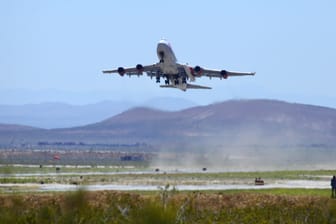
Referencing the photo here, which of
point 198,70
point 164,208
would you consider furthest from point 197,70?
point 164,208

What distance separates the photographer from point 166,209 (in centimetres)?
2675

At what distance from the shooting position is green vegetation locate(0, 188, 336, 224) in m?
28.2

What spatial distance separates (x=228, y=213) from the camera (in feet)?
149

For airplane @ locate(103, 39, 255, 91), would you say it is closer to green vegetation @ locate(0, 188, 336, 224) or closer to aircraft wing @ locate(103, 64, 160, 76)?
aircraft wing @ locate(103, 64, 160, 76)

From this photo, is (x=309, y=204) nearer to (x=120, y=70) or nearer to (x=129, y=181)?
(x=129, y=181)

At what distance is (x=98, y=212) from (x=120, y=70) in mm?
→ 52208

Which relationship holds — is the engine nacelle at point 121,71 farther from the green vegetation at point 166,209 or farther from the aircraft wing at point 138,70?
the green vegetation at point 166,209

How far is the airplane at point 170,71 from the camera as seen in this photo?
280 feet

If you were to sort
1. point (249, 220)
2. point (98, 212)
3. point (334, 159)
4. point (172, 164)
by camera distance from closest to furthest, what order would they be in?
point (98, 212), point (249, 220), point (172, 164), point (334, 159)

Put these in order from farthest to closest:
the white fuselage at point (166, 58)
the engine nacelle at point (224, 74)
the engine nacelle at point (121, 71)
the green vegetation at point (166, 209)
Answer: the engine nacelle at point (121, 71)
the engine nacelle at point (224, 74)
the white fuselage at point (166, 58)
the green vegetation at point (166, 209)

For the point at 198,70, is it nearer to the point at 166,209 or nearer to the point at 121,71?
the point at 121,71

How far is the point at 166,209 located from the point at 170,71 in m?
60.8

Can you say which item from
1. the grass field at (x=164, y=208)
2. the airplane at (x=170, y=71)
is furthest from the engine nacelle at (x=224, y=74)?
the grass field at (x=164, y=208)

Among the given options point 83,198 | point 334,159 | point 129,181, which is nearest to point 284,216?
point 83,198
